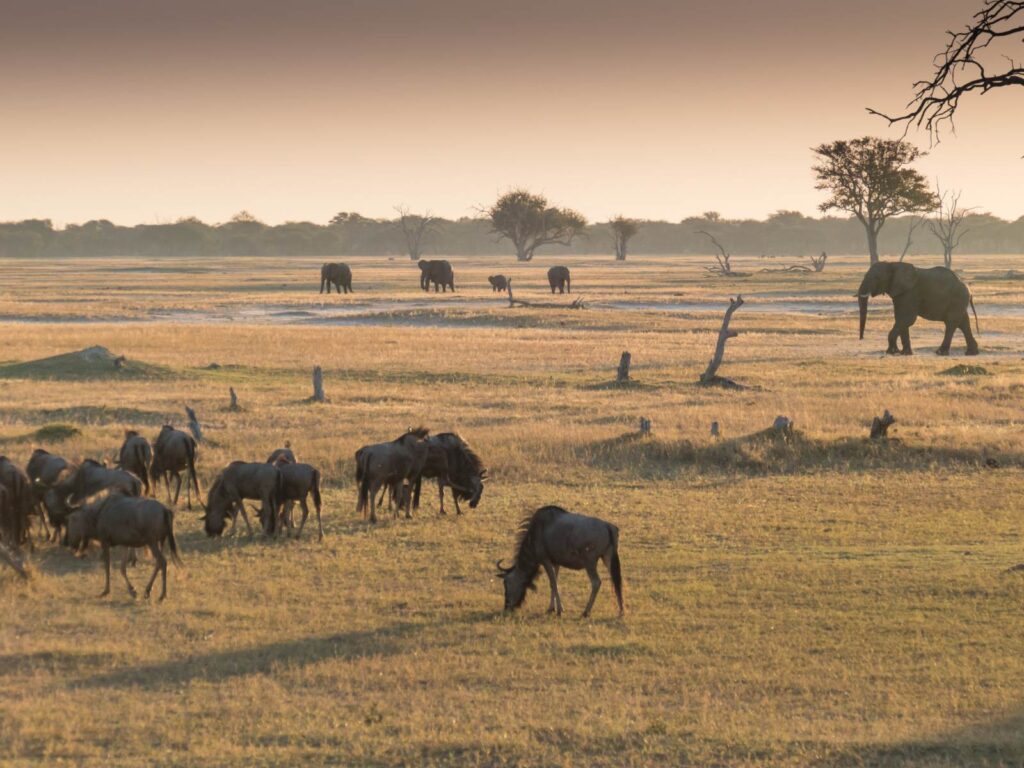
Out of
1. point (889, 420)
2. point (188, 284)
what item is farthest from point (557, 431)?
point (188, 284)

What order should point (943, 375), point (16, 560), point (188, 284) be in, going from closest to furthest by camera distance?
point (16, 560) → point (943, 375) → point (188, 284)

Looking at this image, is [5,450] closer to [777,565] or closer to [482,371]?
[777,565]

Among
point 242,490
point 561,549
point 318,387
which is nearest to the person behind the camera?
point 561,549

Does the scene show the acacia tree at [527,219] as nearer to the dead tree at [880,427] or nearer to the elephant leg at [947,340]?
the elephant leg at [947,340]

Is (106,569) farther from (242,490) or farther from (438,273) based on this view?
(438,273)

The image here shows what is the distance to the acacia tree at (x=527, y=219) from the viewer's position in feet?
540

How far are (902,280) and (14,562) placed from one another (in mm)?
38646

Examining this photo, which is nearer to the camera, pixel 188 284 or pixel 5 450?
pixel 5 450

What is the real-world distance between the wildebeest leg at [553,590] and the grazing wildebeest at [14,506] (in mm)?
6693

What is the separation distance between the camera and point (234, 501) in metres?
17.9

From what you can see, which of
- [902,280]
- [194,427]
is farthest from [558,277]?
[194,427]

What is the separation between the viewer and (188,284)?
98062 mm

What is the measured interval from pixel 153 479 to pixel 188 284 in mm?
80853

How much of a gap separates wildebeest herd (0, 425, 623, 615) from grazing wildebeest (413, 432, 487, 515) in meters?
0.02
